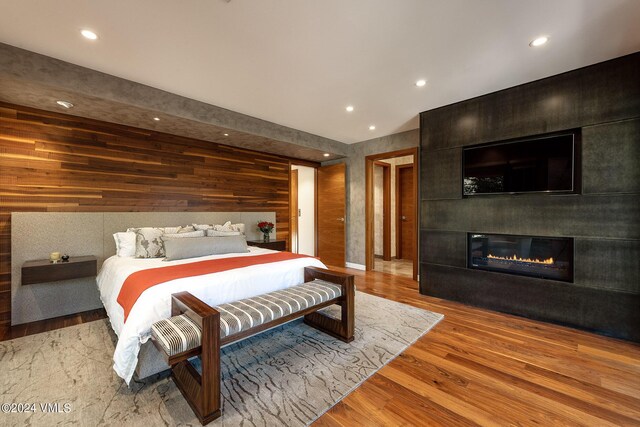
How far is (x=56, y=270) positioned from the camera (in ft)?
9.02

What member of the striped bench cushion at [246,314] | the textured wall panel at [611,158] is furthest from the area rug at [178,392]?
the textured wall panel at [611,158]

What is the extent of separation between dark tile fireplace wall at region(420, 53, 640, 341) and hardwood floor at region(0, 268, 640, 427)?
0.33 m

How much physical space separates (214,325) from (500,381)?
2.06 m

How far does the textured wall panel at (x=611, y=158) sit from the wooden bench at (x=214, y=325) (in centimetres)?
261

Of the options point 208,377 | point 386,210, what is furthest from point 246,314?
point 386,210

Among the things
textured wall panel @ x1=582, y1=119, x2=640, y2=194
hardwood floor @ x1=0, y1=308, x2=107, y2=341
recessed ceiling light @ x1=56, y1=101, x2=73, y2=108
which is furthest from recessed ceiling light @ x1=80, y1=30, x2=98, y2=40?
textured wall panel @ x1=582, y1=119, x2=640, y2=194

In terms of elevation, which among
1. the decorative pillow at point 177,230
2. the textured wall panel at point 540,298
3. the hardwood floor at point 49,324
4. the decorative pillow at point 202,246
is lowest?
the hardwood floor at point 49,324

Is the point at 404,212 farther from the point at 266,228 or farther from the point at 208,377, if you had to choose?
the point at 208,377

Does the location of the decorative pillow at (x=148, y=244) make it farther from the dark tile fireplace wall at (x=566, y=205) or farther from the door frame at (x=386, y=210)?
the door frame at (x=386, y=210)

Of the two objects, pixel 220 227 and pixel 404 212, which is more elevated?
pixel 404 212

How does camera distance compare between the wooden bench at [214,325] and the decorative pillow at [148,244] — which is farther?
the decorative pillow at [148,244]

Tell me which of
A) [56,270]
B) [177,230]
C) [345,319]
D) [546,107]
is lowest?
[345,319]

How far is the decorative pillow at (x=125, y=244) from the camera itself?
10.3 feet

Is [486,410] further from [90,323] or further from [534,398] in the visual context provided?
[90,323]
